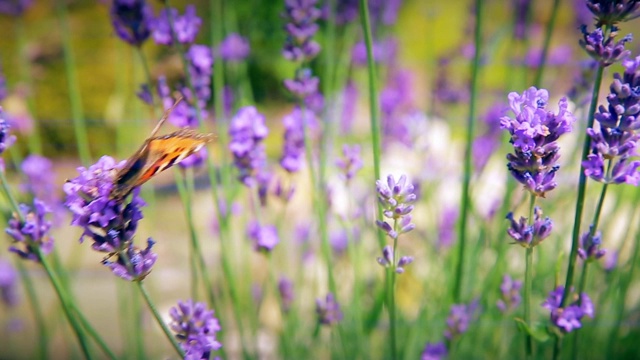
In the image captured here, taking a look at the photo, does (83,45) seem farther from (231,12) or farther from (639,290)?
(639,290)

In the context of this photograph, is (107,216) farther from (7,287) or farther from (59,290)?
(7,287)

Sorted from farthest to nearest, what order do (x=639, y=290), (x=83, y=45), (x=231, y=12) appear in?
(x=83, y=45)
(x=639, y=290)
(x=231, y=12)

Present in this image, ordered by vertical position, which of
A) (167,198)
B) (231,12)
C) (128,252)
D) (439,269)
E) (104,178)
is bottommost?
(167,198)

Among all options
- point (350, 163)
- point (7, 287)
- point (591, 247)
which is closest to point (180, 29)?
point (350, 163)

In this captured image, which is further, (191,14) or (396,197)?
(191,14)

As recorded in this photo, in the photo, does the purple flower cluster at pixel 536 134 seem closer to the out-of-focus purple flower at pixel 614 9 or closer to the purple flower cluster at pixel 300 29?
the out-of-focus purple flower at pixel 614 9

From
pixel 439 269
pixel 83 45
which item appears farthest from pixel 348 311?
pixel 83 45

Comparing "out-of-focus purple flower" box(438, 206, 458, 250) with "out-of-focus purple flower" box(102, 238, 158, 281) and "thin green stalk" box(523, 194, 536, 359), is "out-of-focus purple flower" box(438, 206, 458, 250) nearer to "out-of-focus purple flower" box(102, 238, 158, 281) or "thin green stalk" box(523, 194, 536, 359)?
"thin green stalk" box(523, 194, 536, 359)
